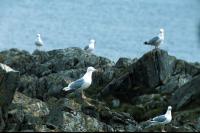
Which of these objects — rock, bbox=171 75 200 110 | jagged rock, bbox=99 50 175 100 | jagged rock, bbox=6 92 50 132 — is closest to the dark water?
jagged rock, bbox=99 50 175 100

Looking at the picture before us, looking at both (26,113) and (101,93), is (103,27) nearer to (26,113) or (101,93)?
(101,93)

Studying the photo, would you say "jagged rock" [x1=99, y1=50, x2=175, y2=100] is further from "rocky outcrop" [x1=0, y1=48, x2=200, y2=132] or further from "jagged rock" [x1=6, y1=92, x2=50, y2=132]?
"jagged rock" [x1=6, y1=92, x2=50, y2=132]

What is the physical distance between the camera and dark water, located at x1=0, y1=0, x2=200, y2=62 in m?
128

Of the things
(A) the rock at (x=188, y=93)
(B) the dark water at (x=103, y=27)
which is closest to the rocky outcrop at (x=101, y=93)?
(A) the rock at (x=188, y=93)

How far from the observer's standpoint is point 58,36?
143 m

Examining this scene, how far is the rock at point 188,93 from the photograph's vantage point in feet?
174

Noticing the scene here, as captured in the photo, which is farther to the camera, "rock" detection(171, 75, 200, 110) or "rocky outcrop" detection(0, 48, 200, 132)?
"rock" detection(171, 75, 200, 110)

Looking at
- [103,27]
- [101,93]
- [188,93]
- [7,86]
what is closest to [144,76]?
[101,93]

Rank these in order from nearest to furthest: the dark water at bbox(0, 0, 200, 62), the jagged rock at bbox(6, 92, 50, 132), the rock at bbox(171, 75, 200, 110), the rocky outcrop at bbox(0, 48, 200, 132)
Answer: the jagged rock at bbox(6, 92, 50, 132), the rocky outcrop at bbox(0, 48, 200, 132), the rock at bbox(171, 75, 200, 110), the dark water at bbox(0, 0, 200, 62)

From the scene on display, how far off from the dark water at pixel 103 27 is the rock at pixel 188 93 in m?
55.3

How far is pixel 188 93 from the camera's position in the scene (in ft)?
175

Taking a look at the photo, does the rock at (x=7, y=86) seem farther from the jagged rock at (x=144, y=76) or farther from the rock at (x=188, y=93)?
the jagged rock at (x=144, y=76)

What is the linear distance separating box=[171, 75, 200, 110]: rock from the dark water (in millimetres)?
55253

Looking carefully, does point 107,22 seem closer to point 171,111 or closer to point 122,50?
point 122,50
